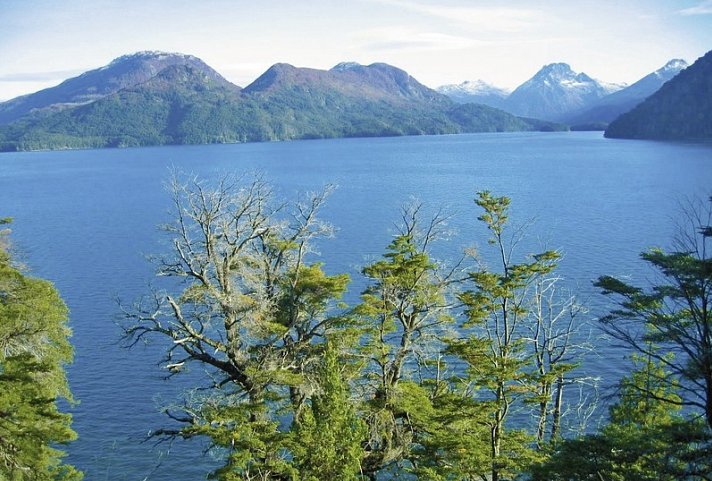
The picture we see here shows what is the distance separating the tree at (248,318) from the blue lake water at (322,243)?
1336 centimetres

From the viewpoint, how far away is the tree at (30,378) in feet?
71.3

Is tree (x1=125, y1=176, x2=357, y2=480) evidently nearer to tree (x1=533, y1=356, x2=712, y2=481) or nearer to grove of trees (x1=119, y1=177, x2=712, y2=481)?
grove of trees (x1=119, y1=177, x2=712, y2=481)

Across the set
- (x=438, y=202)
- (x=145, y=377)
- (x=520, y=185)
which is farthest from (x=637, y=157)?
(x=145, y=377)

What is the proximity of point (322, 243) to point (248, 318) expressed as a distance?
50.3m

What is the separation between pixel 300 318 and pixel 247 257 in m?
3.67

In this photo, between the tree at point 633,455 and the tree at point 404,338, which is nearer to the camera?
the tree at point 633,455

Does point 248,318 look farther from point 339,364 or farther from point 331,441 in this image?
point 331,441

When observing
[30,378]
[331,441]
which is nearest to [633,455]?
[331,441]

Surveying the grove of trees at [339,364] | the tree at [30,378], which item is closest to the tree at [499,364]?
the grove of trees at [339,364]

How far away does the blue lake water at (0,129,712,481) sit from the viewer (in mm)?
41400

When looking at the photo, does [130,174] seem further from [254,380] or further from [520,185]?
[254,380]

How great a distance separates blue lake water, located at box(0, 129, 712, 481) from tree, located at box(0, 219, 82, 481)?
1258 centimetres

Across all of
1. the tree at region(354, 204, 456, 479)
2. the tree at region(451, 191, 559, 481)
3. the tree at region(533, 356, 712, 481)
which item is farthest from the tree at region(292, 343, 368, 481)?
the tree at region(451, 191, 559, 481)

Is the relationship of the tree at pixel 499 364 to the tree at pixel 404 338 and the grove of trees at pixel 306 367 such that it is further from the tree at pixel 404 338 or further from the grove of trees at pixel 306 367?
the tree at pixel 404 338
